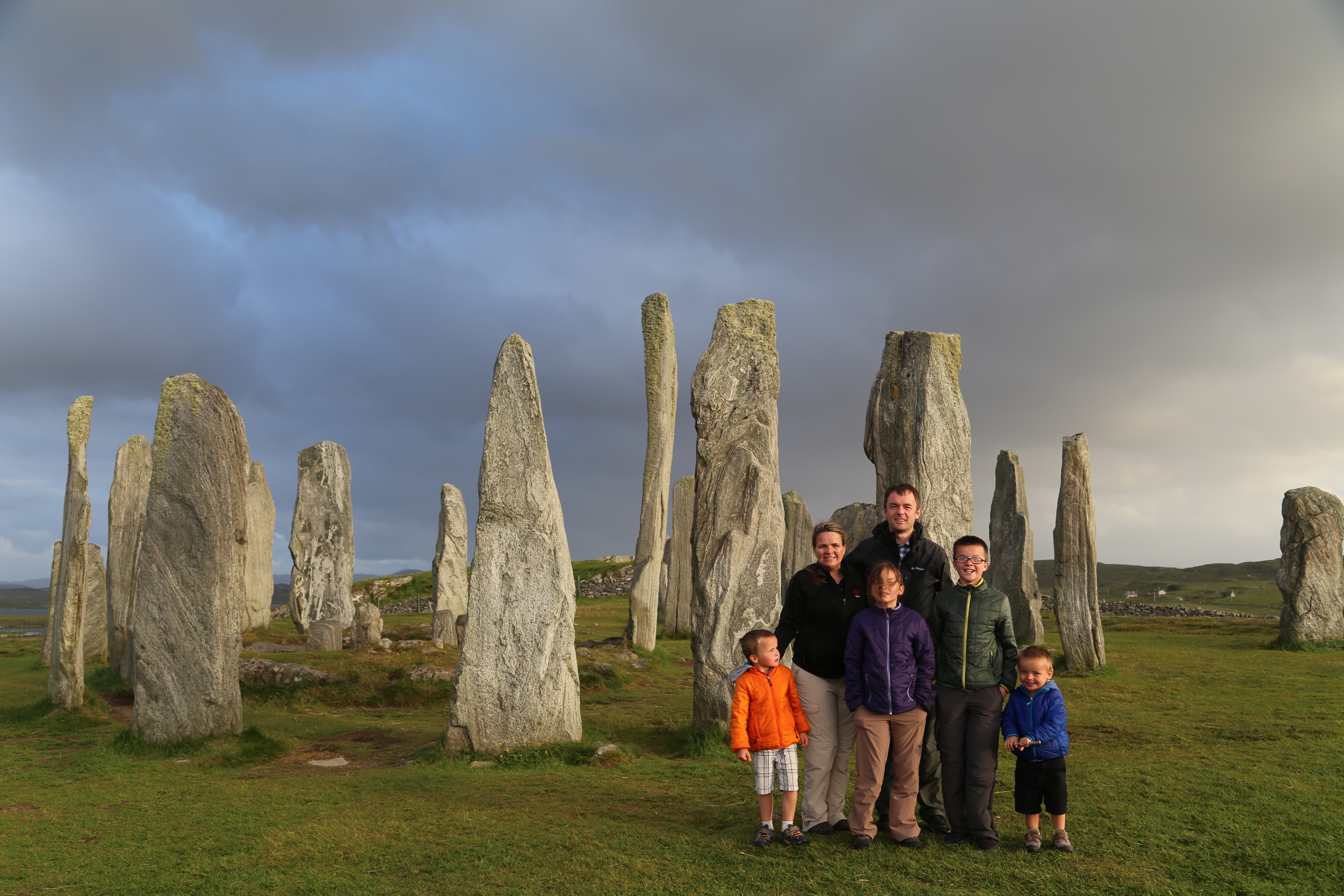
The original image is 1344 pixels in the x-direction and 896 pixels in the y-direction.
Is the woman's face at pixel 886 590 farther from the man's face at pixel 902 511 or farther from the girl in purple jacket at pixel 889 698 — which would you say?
the man's face at pixel 902 511

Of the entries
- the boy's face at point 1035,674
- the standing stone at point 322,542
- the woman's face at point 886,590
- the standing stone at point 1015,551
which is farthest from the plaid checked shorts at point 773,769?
the standing stone at point 322,542

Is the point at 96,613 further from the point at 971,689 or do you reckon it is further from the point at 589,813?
the point at 971,689

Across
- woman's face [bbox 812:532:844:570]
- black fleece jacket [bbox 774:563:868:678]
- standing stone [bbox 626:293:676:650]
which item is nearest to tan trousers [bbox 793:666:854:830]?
black fleece jacket [bbox 774:563:868:678]

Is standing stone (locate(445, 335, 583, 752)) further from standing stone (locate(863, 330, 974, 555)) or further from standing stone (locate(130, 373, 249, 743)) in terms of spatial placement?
standing stone (locate(863, 330, 974, 555))

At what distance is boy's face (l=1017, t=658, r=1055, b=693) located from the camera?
574 cm

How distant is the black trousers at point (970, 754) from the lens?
18.8 ft

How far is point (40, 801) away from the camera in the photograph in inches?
313

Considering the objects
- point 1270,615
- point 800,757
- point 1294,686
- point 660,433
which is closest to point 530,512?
point 800,757

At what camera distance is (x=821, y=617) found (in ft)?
20.4

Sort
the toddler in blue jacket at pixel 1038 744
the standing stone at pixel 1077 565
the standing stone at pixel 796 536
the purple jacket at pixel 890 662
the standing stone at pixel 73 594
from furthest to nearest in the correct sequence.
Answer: the standing stone at pixel 796 536
the standing stone at pixel 1077 565
the standing stone at pixel 73 594
the purple jacket at pixel 890 662
the toddler in blue jacket at pixel 1038 744

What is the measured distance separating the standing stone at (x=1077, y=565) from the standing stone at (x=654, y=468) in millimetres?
7785

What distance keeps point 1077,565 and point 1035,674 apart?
10446mm

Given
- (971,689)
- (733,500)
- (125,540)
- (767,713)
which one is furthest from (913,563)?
(125,540)

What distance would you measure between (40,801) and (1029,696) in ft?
28.6
